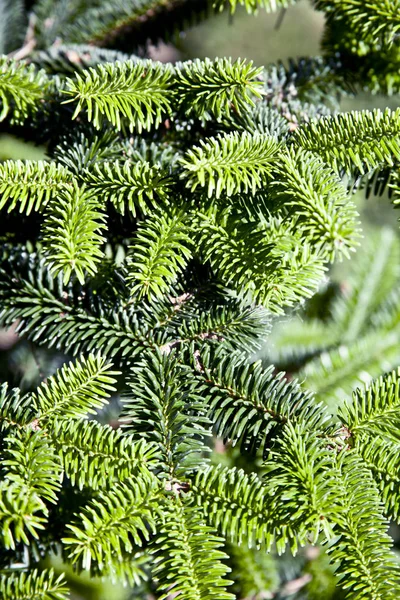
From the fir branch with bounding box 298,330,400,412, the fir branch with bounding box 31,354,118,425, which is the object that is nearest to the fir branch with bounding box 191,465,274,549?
the fir branch with bounding box 31,354,118,425

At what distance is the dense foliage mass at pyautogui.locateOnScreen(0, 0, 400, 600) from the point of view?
0.39 meters

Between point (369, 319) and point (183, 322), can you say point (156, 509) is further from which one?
point (369, 319)

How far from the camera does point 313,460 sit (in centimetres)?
40

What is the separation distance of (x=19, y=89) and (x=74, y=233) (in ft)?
0.63

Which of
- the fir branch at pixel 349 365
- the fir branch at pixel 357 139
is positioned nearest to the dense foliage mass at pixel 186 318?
the fir branch at pixel 357 139

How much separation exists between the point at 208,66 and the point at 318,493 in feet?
1.16

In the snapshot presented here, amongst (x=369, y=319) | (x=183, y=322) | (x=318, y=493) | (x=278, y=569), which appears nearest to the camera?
(x=318, y=493)

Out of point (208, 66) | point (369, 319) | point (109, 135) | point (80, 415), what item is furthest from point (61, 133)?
point (369, 319)

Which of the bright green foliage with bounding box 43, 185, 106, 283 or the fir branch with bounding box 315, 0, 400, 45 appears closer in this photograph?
the bright green foliage with bounding box 43, 185, 106, 283

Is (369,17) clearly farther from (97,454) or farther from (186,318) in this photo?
(97,454)

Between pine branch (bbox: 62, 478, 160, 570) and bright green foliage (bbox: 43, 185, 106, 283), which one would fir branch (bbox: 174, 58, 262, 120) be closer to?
bright green foliage (bbox: 43, 185, 106, 283)

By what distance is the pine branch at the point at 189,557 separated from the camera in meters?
0.38

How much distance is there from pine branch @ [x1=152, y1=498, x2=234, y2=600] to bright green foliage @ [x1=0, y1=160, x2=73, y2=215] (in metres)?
0.26

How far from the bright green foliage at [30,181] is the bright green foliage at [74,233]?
0.04ft
